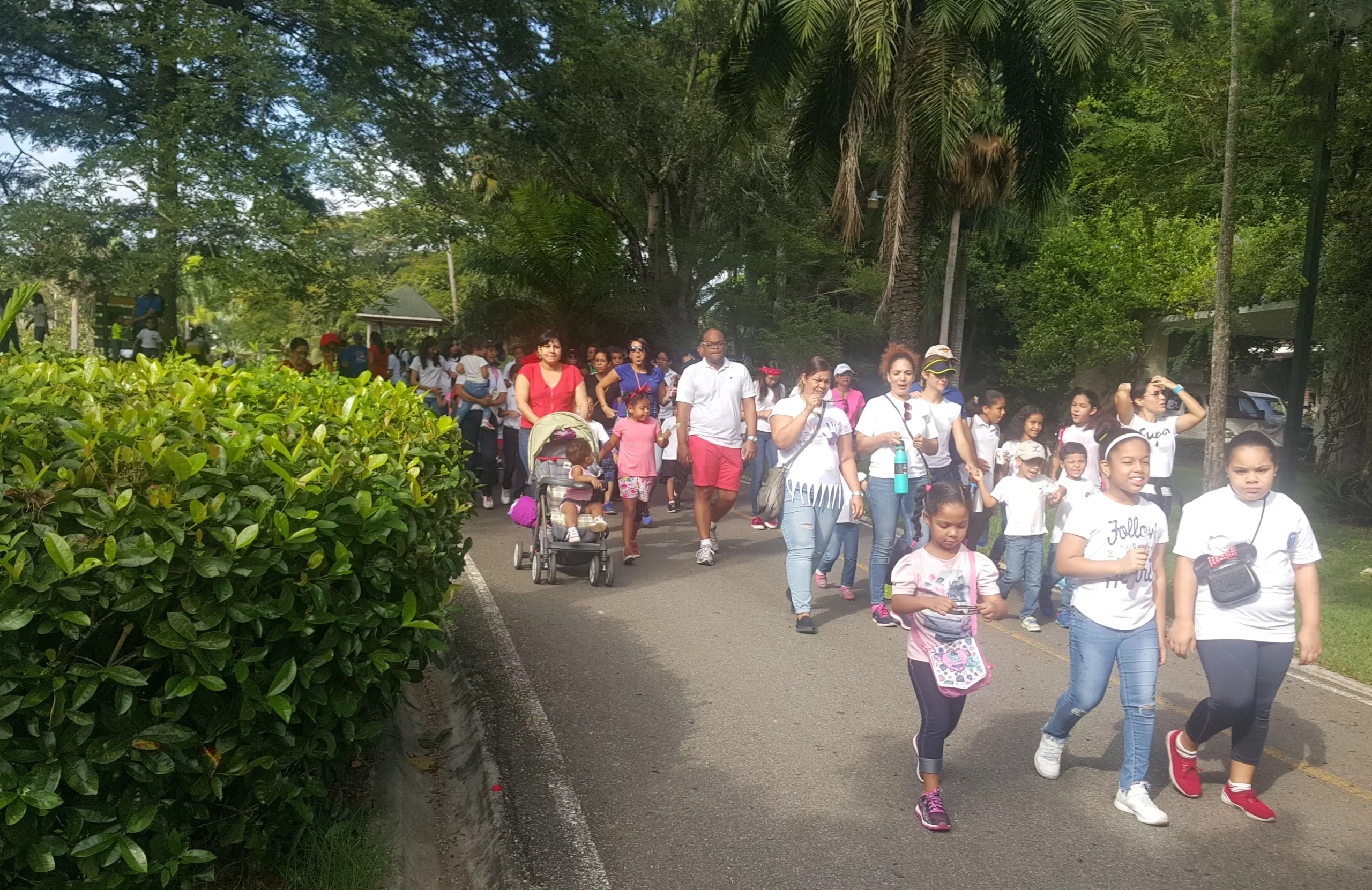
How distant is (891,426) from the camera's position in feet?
26.8

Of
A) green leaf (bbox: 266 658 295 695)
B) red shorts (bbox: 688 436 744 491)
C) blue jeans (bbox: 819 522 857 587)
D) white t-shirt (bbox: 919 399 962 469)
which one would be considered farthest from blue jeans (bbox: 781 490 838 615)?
green leaf (bbox: 266 658 295 695)

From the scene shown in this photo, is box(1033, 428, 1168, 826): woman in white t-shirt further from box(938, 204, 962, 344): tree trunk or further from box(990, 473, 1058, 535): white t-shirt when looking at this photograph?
box(938, 204, 962, 344): tree trunk

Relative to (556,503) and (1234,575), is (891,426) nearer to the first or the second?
(556,503)

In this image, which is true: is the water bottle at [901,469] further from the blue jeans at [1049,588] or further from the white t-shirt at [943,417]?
the blue jeans at [1049,588]

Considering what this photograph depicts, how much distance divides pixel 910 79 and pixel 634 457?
759cm

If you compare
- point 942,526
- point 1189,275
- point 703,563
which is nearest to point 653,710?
point 942,526

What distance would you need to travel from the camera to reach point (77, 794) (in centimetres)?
→ 309

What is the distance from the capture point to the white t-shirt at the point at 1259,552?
15.6ft

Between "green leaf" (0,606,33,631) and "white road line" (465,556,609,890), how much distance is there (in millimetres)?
2134

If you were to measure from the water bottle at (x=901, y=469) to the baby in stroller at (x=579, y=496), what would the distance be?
2.40m

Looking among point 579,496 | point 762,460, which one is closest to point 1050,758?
point 579,496

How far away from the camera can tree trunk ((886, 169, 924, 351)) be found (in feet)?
50.8

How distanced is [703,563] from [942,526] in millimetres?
5433

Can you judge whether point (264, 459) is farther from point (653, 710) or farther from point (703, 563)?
point (703, 563)
